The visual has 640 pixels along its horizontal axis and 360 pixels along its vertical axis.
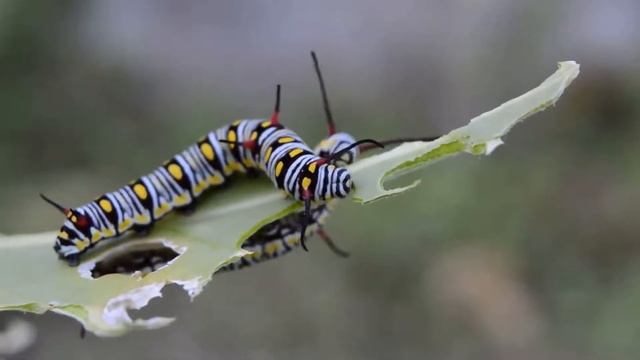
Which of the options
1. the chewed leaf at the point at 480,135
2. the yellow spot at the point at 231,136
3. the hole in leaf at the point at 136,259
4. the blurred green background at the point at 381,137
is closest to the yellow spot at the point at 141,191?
the hole in leaf at the point at 136,259

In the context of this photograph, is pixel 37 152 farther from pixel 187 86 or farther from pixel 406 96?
pixel 406 96

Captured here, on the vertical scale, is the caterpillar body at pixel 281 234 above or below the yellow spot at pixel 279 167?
below

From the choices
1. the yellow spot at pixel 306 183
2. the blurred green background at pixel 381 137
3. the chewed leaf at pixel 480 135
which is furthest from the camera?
the blurred green background at pixel 381 137

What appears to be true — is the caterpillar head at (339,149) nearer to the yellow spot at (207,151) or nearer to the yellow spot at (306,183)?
the yellow spot at (306,183)

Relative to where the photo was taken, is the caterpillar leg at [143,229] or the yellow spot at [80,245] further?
the caterpillar leg at [143,229]

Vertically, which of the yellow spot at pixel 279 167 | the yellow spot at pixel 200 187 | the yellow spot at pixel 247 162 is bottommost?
the yellow spot at pixel 279 167

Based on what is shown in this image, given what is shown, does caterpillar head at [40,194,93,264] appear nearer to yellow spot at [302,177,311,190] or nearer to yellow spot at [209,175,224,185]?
yellow spot at [209,175,224,185]
